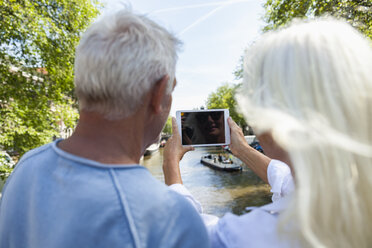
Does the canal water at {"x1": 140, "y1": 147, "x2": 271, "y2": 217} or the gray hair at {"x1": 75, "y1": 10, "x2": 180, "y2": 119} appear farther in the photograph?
the canal water at {"x1": 140, "y1": 147, "x2": 271, "y2": 217}

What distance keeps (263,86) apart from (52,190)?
0.87 meters

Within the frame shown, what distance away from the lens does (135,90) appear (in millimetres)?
974

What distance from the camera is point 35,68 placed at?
23.3 feet

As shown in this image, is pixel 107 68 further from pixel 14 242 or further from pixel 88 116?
pixel 14 242

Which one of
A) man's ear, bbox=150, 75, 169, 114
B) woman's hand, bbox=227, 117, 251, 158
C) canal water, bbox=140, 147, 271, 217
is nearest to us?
man's ear, bbox=150, 75, 169, 114

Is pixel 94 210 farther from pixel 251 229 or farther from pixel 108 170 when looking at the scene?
pixel 251 229

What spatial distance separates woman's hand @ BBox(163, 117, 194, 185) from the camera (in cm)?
154

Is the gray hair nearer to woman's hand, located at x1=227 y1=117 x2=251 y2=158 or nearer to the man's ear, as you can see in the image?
the man's ear

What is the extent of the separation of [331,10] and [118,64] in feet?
30.9

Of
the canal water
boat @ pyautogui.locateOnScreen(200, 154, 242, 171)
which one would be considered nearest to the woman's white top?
the canal water

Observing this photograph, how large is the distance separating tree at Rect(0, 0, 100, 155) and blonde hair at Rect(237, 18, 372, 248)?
24.3 feet

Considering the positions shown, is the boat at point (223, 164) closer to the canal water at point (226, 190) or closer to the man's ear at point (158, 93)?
the canal water at point (226, 190)

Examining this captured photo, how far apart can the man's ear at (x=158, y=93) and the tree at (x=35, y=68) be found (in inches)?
271

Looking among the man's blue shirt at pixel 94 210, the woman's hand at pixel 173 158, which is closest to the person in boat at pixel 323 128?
the man's blue shirt at pixel 94 210
